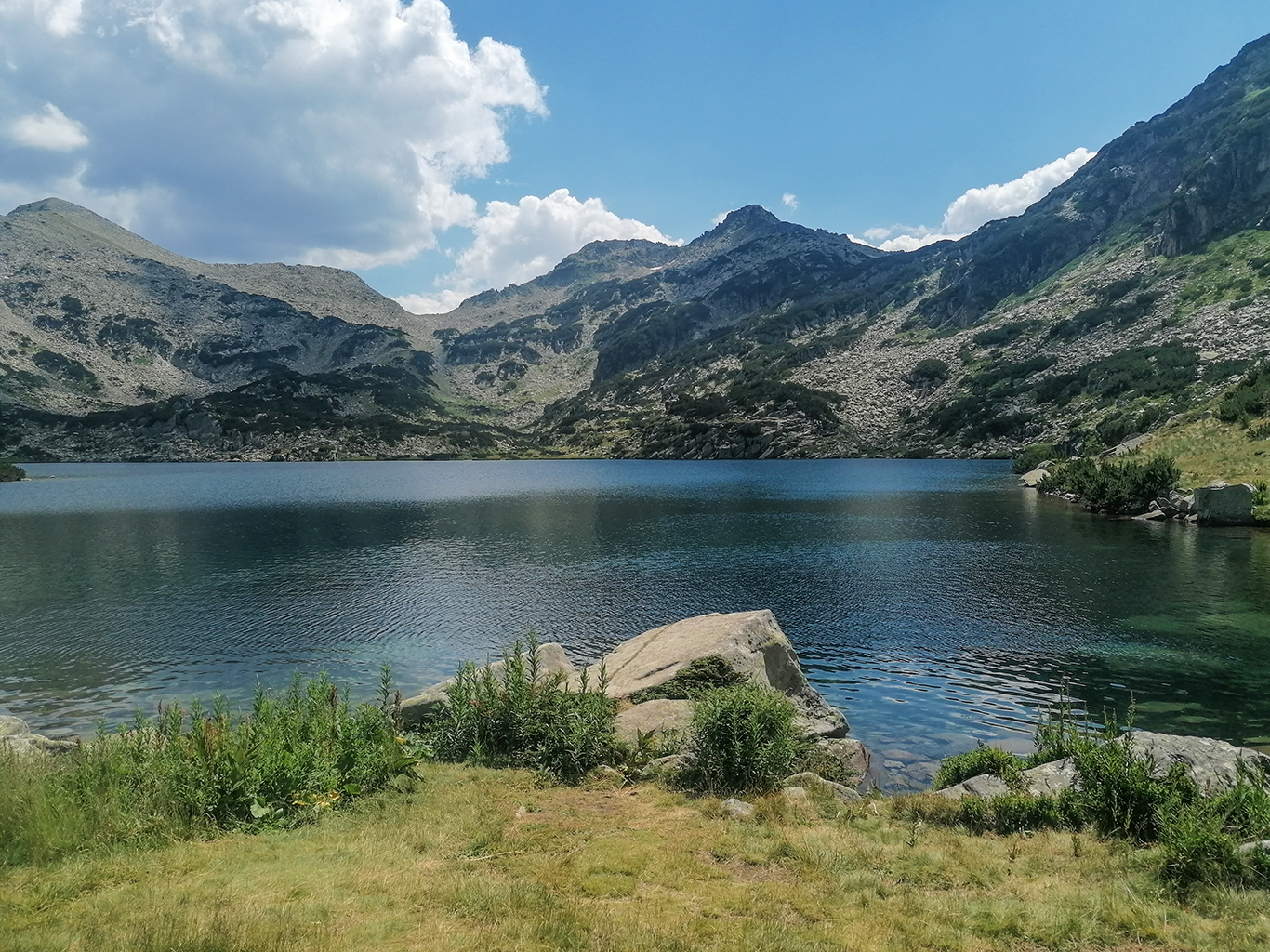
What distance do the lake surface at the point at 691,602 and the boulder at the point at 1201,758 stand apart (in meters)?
6.52

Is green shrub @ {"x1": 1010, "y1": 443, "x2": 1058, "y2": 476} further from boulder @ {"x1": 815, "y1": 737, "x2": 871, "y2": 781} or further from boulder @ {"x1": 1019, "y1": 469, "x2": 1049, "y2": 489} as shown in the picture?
boulder @ {"x1": 815, "y1": 737, "x2": 871, "y2": 781}

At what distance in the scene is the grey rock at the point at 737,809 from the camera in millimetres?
14094

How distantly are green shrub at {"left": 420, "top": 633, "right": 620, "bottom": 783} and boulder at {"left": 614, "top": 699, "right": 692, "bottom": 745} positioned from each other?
856 mm

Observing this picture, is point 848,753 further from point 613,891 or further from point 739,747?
point 613,891

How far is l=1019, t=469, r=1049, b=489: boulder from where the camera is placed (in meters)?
116

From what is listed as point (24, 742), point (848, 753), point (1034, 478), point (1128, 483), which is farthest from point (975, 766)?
point (1034, 478)

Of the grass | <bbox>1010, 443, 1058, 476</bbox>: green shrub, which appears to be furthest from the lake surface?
<bbox>1010, 443, 1058, 476</bbox>: green shrub

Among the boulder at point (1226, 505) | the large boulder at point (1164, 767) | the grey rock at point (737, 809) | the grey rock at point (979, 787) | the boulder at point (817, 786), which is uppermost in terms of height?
the boulder at point (1226, 505)

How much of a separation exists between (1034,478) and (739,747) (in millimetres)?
131088

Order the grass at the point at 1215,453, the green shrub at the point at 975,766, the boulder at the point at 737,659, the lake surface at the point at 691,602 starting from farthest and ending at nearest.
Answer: the grass at the point at 1215,453 → the lake surface at the point at 691,602 → the boulder at the point at 737,659 → the green shrub at the point at 975,766

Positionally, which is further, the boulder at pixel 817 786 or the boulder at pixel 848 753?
the boulder at pixel 848 753

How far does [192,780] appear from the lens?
45.0ft

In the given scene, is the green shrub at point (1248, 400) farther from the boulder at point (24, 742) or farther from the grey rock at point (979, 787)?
the boulder at point (24, 742)

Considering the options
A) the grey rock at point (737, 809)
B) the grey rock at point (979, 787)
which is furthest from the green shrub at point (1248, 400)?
the grey rock at point (737, 809)
